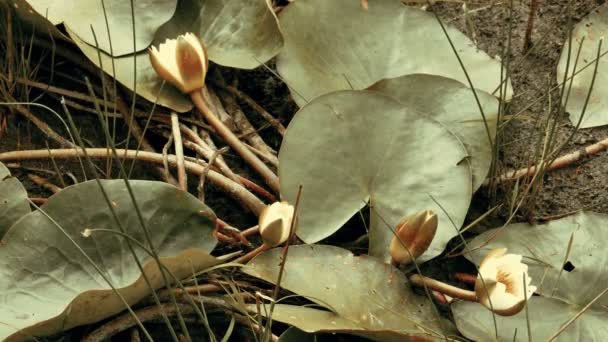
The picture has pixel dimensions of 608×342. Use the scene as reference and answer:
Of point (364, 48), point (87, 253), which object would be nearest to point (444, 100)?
point (364, 48)

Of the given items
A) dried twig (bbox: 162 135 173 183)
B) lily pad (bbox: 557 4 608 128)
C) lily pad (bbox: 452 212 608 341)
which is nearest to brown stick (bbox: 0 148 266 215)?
dried twig (bbox: 162 135 173 183)

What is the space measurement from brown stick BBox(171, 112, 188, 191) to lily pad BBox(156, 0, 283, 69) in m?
0.10

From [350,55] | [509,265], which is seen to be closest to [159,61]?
[350,55]

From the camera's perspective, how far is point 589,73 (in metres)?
1.10

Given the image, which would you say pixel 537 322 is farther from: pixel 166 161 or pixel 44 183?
pixel 44 183

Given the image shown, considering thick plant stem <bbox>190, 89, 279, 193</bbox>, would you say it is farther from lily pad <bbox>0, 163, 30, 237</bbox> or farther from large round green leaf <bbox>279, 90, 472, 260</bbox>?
lily pad <bbox>0, 163, 30, 237</bbox>

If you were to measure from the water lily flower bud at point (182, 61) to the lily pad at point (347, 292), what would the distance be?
254 mm

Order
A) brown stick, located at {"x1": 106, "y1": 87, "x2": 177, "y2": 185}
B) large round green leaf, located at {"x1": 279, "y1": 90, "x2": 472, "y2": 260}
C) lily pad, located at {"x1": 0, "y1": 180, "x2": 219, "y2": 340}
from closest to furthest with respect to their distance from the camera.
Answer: lily pad, located at {"x1": 0, "y1": 180, "x2": 219, "y2": 340} < large round green leaf, located at {"x1": 279, "y1": 90, "x2": 472, "y2": 260} < brown stick, located at {"x1": 106, "y1": 87, "x2": 177, "y2": 185}

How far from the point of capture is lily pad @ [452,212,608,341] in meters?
0.87

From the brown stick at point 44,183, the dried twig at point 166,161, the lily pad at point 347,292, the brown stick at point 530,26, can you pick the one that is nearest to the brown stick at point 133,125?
the dried twig at point 166,161

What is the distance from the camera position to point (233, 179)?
100 centimetres

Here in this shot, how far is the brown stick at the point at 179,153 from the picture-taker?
0.98 metres

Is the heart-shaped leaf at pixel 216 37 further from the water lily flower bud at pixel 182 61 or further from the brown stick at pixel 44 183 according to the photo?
the brown stick at pixel 44 183

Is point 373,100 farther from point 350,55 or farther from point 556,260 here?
point 556,260
